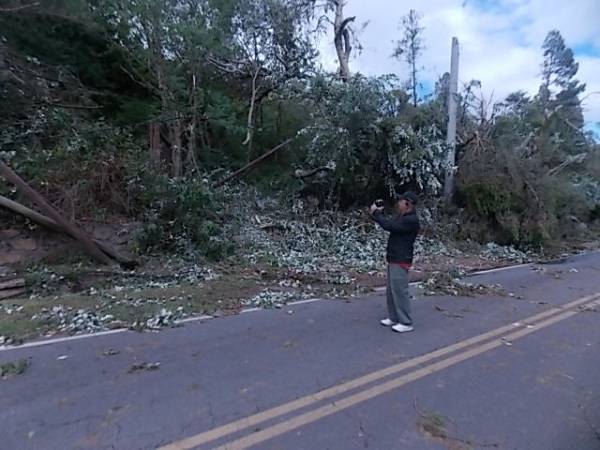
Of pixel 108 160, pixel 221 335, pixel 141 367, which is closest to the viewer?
pixel 141 367

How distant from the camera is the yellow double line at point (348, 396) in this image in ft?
9.75

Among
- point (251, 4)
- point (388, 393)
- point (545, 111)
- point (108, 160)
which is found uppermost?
point (251, 4)

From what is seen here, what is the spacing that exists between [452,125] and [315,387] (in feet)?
42.4

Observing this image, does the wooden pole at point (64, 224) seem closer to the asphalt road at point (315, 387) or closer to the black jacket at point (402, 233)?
the asphalt road at point (315, 387)

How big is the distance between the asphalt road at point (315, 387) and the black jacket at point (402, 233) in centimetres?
101

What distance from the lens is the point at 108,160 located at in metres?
10.3

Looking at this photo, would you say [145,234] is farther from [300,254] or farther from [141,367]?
[141,367]

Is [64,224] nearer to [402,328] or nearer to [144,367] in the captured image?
[144,367]

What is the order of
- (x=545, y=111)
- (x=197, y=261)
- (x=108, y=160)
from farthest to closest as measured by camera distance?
(x=545, y=111) < (x=108, y=160) < (x=197, y=261)

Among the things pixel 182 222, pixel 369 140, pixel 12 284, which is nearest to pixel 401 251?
pixel 182 222

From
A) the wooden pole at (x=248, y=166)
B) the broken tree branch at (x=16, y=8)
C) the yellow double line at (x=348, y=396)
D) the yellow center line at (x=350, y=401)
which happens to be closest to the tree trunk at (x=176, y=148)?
the wooden pole at (x=248, y=166)

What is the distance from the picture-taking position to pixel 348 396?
361cm

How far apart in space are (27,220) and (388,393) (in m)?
8.50

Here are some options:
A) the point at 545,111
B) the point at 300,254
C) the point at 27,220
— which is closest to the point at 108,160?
the point at 27,220
